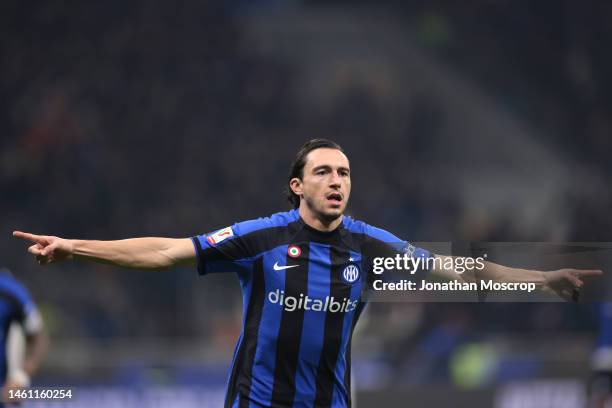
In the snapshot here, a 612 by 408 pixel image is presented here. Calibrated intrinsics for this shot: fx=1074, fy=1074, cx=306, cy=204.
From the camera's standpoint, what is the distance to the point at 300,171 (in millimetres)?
4672

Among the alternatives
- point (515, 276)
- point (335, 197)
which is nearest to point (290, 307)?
point (335, 197)

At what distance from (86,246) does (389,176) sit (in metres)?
12.4

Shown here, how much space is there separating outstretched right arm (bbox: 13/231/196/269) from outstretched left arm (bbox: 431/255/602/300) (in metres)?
1.10

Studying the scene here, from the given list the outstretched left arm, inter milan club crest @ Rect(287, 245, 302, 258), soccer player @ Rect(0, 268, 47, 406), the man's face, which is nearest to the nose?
the man's face

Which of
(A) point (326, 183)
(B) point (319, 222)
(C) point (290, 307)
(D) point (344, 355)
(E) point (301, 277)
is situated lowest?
(D) point (344, 355)

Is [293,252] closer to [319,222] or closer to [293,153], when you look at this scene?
[319,222]

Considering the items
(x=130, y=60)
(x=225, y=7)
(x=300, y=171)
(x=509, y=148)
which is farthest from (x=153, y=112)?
(x=300, y=171)

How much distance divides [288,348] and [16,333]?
362 cm

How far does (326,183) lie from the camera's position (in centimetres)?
452

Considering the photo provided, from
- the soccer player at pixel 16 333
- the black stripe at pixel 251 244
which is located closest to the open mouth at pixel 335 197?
the black stripe at pixel 251 244

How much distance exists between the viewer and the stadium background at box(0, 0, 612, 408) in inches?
471

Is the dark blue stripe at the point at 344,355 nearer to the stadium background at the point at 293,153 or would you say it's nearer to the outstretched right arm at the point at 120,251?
the outstretched right arm at the point at 120,251

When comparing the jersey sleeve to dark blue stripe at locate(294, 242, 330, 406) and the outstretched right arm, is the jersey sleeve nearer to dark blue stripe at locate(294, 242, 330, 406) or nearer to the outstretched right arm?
the outstretched right arm

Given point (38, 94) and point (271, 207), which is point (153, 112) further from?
point (271, 207)
